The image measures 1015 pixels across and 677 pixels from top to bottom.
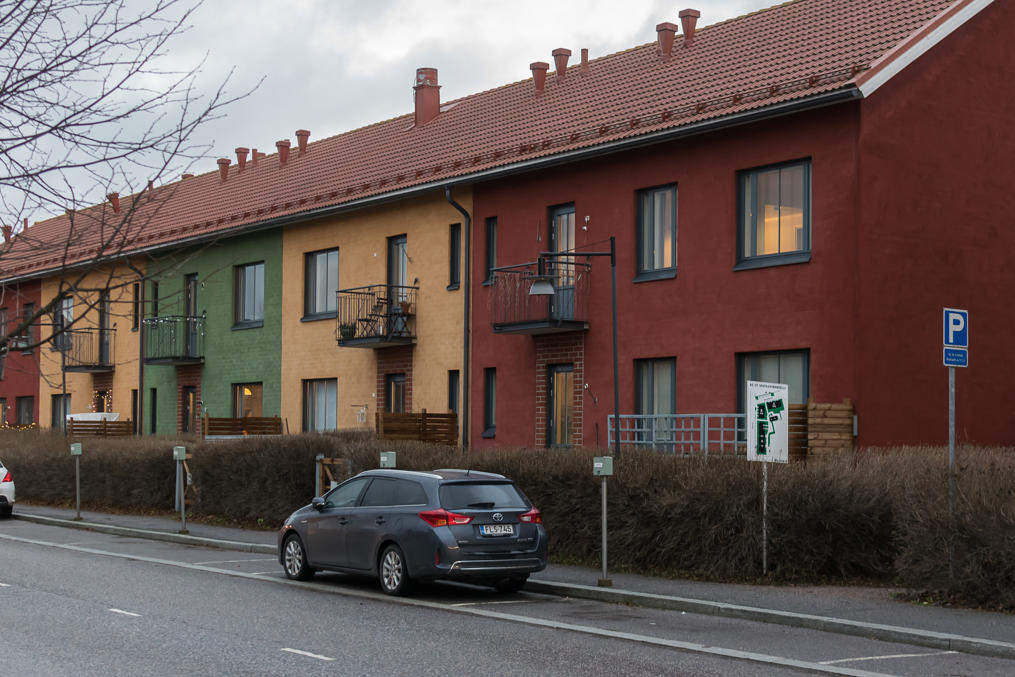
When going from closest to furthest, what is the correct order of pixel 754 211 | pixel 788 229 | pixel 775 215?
pixel 788 229 → pixel 775 215 → pixel 754 211

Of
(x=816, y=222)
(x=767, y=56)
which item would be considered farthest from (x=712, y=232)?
(x=767, y=56)

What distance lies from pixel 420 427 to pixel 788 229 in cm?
881

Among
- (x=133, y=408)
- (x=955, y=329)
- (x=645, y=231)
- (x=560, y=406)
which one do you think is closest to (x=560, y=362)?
(x=560, y=406)

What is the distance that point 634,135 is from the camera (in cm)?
2288

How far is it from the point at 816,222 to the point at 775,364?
249 cm

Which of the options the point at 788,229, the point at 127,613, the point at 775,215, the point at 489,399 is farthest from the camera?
the point at 489,399

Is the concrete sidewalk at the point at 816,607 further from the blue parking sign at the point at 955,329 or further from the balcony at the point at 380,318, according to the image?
the balcony at the point at 380,318

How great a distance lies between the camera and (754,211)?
2194 cm

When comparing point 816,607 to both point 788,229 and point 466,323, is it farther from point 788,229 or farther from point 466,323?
point 466,323

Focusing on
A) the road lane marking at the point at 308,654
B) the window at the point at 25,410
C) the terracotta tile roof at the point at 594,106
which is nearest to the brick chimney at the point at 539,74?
the terracotta tile roof at the point at 594,106

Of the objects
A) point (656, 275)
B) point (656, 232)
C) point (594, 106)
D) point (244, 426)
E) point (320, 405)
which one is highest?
point (594, 106)

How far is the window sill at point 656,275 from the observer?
23.2 m

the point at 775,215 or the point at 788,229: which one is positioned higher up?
the point at 775,215

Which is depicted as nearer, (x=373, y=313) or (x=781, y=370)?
(x=781, y=370)
